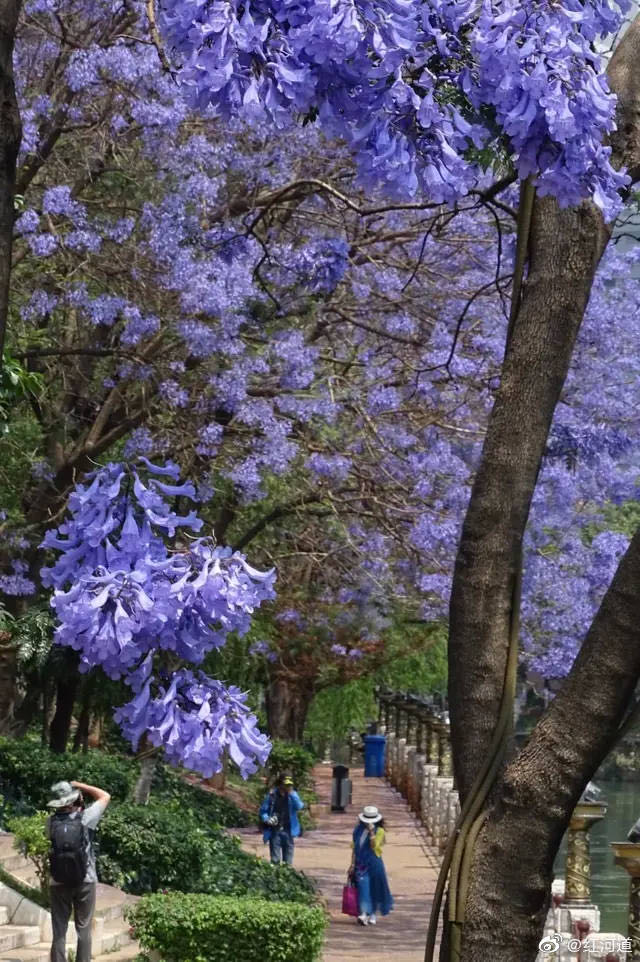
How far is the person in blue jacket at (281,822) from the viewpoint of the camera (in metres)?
20.8

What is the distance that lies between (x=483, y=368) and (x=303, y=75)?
1618cm

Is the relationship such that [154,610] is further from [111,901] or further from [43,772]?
[43,772]

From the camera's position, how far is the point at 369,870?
19.3 metres

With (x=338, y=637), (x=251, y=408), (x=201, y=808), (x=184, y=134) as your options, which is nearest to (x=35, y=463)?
(x=251, y=408)

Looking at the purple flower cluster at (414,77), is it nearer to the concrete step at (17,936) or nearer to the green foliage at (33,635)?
the concrete step at (17,936)

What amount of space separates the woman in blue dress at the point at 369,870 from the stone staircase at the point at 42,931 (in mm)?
3262

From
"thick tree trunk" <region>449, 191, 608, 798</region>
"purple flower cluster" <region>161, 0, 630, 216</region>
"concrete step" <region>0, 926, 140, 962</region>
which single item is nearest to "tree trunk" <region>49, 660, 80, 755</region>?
"concrete step" <region>0, 926, 140, 962</region>

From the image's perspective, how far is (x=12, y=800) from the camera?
66.8 feet

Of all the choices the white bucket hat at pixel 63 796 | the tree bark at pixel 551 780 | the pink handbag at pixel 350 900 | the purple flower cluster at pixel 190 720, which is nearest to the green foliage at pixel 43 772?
→ the pink handbag at pixel 350 900

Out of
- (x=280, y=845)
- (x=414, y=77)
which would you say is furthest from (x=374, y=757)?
(x=414, y=77)

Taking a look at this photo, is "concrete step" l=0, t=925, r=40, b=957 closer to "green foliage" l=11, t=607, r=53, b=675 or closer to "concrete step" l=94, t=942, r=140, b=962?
"concrete step" l=94, t=942, r=140, b=962

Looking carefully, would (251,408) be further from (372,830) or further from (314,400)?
(372,830)

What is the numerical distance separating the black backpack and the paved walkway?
490 cm

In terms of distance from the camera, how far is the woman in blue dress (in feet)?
63.1
